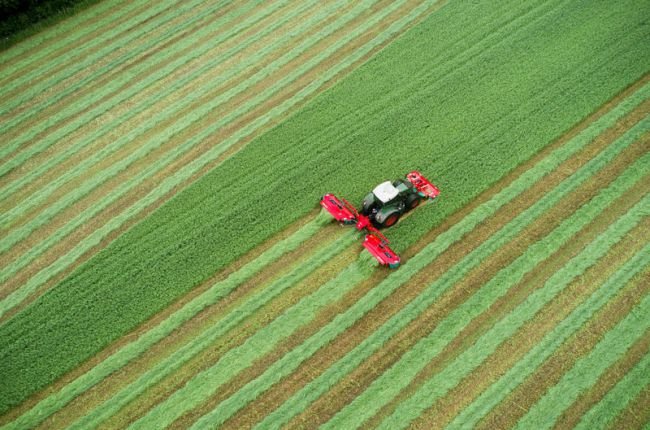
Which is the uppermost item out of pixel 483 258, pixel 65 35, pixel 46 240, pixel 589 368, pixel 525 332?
pixel 65 35

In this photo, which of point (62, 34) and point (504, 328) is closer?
point (504, 328)

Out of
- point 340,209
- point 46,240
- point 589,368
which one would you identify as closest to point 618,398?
point 589,368

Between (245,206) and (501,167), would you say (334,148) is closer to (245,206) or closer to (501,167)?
(245,206)

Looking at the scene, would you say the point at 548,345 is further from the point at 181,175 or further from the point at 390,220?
the point at 181,175

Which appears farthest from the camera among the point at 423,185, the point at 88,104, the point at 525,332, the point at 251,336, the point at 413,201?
the point at 88,104

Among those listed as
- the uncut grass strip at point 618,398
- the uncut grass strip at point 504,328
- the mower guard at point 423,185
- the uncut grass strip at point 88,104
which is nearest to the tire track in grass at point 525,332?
the uncut grass strip at point 504,328

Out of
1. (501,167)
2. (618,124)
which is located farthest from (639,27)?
(501,167)

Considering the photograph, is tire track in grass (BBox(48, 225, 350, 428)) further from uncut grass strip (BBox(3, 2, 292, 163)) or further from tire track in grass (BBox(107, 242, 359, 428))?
uncut grass strip (BBox(3, 2, 292, 163))
